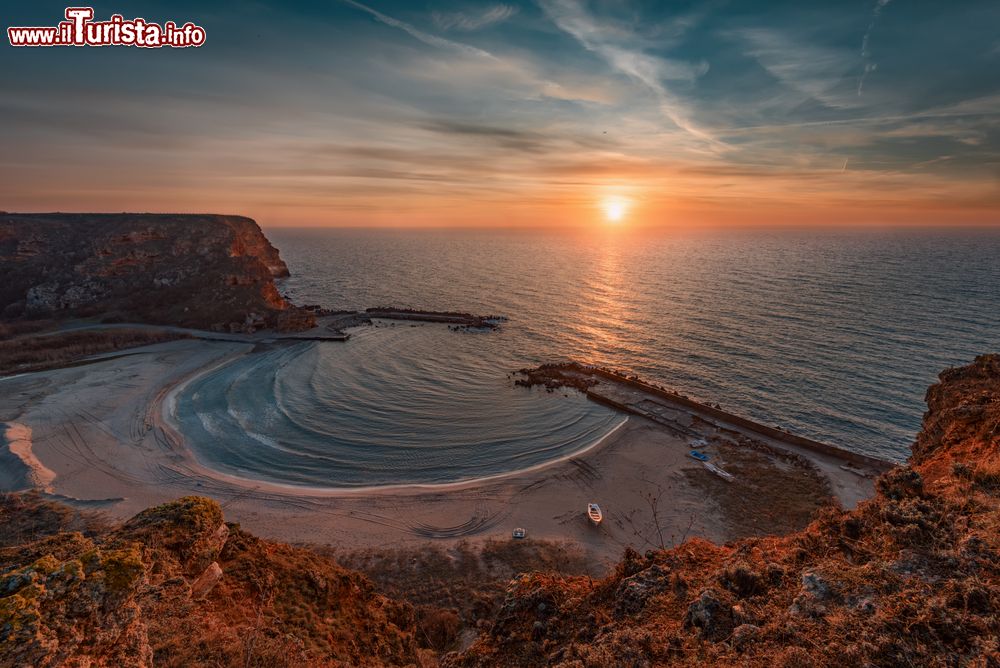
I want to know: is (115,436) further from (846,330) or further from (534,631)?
(846,330)

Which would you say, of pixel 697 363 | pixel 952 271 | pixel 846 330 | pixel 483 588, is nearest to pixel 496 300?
pixel 697 363

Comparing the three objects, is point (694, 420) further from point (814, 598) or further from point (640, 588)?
point (814, 598)

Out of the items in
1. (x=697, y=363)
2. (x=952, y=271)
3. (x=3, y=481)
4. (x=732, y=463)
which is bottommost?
(x=3, y=481)

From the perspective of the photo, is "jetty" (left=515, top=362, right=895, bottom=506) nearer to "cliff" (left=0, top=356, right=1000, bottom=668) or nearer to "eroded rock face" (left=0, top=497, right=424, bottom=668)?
"cliff" (left=0, top=356, right=1000, bottom=668)

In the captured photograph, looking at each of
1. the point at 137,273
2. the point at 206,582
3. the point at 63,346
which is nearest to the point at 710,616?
the point at 206,582

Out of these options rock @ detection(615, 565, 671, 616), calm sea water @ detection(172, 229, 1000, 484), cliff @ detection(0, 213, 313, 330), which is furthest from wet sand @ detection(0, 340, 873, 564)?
cliff @ detection(0, 213, 313, 330)

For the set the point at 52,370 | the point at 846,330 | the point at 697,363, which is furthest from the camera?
the point at 846,330

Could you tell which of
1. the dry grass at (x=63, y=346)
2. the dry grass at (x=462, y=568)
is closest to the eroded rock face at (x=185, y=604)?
the dry grass at (x=462, y=568)
